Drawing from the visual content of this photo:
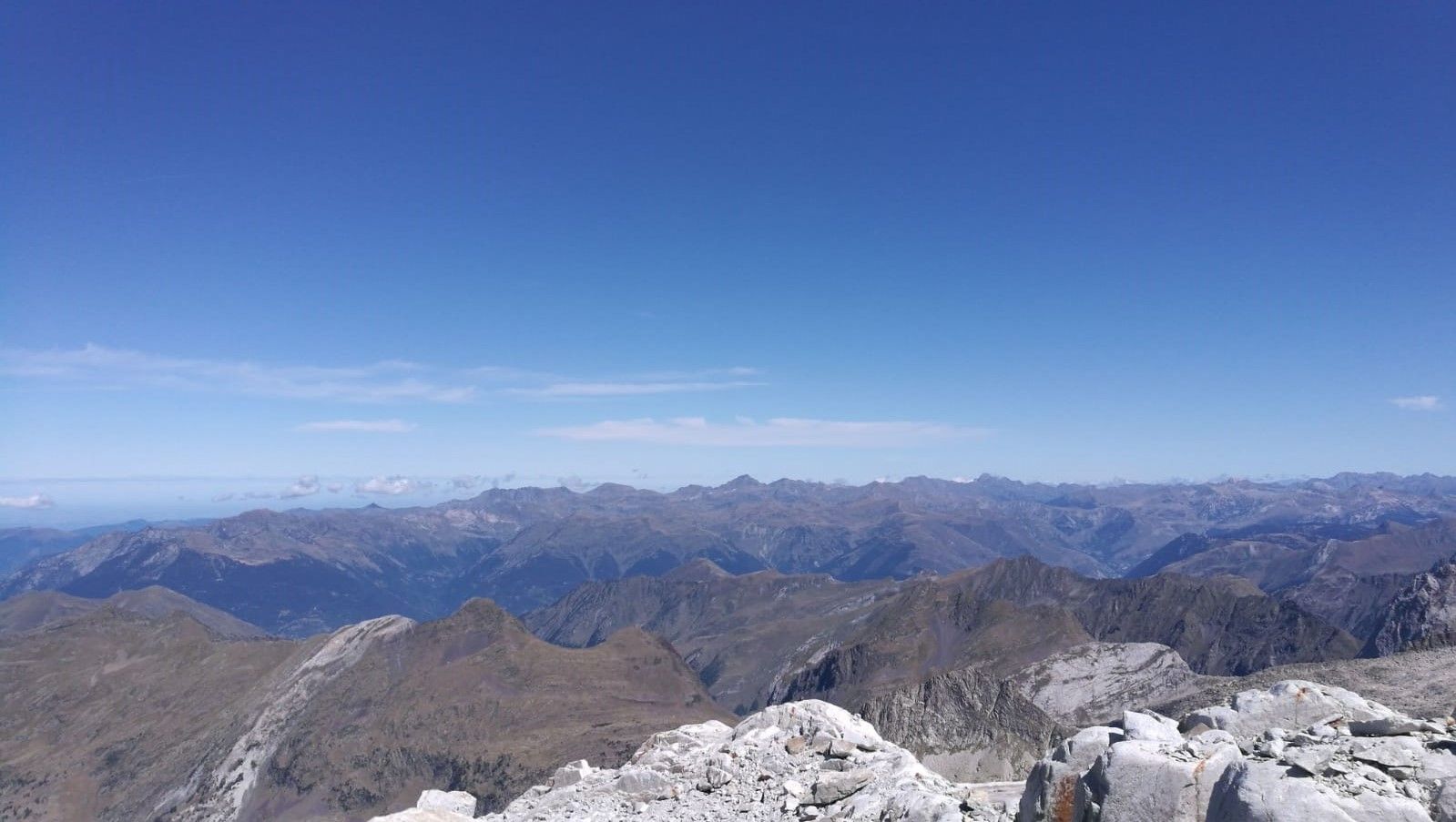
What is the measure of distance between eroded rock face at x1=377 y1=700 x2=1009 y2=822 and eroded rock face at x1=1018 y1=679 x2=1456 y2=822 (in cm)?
355

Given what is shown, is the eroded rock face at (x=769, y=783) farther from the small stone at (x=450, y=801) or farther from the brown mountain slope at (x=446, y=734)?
the brown mountain slope at (x=446, y=734)

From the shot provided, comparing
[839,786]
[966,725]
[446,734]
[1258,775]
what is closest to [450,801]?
[839,786]

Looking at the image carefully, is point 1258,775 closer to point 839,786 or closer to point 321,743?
point 839,786

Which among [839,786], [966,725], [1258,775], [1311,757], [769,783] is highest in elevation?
[1311,757]

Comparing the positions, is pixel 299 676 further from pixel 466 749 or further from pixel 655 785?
pixel 655 785

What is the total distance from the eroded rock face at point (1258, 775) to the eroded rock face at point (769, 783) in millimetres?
3550

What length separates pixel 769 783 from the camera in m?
32.9

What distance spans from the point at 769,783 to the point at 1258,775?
20.9 m

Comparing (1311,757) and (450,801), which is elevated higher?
(1311,757)

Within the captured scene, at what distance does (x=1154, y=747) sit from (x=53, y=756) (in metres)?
246

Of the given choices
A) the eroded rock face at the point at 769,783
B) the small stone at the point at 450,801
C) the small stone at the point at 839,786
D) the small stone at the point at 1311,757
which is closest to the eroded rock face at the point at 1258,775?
the small stone at the point at 1311,757

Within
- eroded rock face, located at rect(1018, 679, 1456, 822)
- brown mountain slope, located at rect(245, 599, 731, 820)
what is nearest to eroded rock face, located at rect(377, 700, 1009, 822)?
eroded rock face, located at rect(1018, 679, 1456, 822)

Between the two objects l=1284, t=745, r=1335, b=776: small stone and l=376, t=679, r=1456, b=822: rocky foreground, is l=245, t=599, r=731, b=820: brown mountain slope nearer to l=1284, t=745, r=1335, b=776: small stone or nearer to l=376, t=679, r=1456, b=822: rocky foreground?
l=376, t=679, r=1456, b=822: rocky foreground

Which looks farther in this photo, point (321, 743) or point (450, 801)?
point (321, 743)
